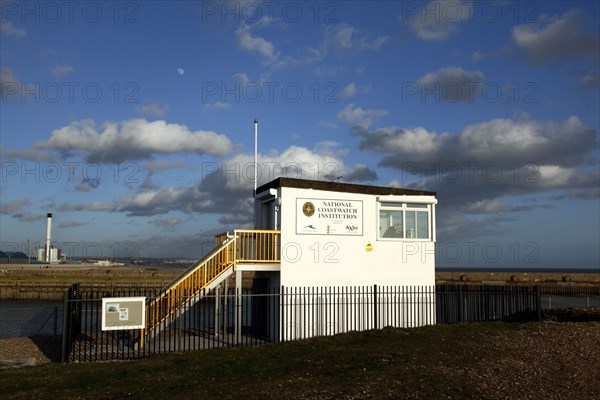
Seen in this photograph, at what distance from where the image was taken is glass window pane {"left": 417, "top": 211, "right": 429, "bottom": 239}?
22797 mm

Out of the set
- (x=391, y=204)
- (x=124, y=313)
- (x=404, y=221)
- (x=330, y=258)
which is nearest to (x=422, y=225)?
(x=404, y=221)

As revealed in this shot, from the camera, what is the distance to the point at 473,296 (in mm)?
21406

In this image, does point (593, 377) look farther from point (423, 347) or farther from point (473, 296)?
point (473, 296)

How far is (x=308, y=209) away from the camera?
68.9 ft

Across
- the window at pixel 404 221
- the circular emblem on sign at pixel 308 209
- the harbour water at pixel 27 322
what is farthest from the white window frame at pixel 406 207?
the harbour water at pixel 27 322

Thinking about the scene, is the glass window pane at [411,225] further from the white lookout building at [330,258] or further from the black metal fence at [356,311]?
the black metal fence at [356,311]

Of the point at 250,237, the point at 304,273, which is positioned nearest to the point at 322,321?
the point at 304,273

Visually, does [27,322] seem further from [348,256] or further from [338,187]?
[338,187]

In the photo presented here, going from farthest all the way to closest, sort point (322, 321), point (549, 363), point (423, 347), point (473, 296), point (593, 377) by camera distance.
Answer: point (473, 296), point (322, 321), point (423, 347), point (549, 363), point (593, 377)

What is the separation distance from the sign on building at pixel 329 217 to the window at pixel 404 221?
Result: 115 cm

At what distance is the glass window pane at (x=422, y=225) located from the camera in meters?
22.8

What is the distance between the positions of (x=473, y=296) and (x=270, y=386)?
12.4 m

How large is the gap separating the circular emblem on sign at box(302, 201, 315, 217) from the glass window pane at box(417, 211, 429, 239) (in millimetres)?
4722

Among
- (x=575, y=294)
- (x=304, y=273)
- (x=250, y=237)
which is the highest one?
(x=250, y=237)
